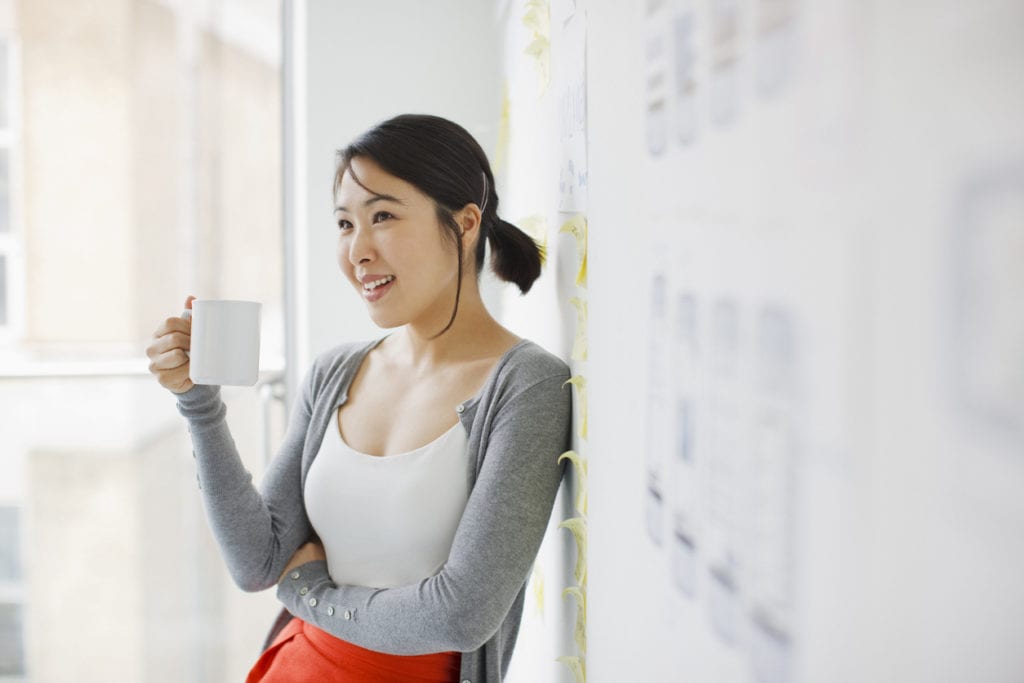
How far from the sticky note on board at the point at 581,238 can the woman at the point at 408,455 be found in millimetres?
160

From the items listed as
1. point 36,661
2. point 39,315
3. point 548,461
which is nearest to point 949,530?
point 548,461

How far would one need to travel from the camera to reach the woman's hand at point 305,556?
3.73ft

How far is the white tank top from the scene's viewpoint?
102 cm

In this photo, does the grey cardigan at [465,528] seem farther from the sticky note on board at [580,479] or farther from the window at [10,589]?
the window at [10,589]

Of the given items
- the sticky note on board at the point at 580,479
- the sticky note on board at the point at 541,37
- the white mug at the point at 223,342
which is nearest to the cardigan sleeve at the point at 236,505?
the white mug at the point at 223,342

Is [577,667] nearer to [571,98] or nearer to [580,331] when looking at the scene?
[580,331]

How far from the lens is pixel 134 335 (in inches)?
83.8

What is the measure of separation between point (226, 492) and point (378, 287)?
1.14ft

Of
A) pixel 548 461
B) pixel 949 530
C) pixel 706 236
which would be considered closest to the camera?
pixel 949 530

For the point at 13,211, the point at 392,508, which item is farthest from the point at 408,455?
the point at 13,211

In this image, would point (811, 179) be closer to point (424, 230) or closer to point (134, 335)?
point (424, 230)

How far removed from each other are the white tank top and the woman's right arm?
3.9 inches

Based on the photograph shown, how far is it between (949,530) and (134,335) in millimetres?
2179

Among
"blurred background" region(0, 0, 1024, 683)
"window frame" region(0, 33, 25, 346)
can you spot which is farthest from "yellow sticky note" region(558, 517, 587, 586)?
"window frame" region(0, 33, 25, 346)
